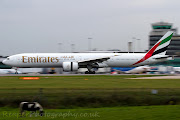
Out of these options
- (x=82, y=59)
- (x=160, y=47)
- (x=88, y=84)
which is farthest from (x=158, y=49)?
(x=88, y=84)

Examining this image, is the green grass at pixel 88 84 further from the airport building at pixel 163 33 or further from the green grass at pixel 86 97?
the airport building at pixel 163 33

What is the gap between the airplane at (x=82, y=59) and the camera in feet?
152

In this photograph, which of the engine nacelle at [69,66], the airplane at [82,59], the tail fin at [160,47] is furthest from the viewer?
the tail fin at [160,47]

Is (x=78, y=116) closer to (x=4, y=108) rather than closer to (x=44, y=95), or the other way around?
(x=44, y=95)

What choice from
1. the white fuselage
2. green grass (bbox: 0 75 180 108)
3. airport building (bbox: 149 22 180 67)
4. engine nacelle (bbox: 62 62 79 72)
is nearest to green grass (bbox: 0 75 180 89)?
green grass (bbox: 0 75 180 108)

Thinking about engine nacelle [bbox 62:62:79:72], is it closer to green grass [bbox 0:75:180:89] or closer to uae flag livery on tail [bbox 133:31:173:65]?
uae flag livery on tail [bbox 133:31:173:65]

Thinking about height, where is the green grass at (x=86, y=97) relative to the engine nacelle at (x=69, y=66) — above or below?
below

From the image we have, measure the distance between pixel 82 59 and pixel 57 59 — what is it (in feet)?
13.9

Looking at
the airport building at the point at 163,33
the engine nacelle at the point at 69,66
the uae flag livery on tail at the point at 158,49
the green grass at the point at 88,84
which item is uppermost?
the airport building at the point at 163,33

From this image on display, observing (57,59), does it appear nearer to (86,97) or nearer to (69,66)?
(69,66)

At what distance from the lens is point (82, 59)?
47.9m

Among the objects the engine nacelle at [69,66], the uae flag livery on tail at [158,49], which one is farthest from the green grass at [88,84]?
the uae flag livery on tail at [158,49]

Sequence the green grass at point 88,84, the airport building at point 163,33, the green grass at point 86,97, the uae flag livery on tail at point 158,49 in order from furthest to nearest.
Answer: the airport building at point 163,33 < the uae flag livery on tail at point 158,49 < the green grass at point 88,84 < the green grass at point 86,97

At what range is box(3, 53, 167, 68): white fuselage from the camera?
46250 mm
